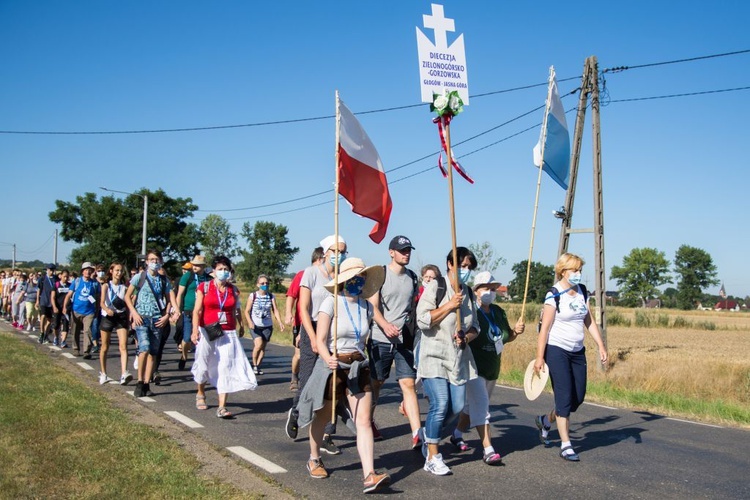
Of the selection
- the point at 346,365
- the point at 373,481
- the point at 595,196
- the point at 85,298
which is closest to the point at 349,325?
the point at 346,365

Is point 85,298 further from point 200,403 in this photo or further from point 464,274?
point 464,274

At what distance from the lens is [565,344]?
275 inches

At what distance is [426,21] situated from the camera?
6898 millimetres

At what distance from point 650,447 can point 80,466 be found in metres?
5.36

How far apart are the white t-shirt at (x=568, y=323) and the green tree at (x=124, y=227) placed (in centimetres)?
5918

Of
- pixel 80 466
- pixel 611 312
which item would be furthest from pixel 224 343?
pixel 611 312

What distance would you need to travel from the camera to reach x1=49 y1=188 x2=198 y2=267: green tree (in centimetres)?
6438

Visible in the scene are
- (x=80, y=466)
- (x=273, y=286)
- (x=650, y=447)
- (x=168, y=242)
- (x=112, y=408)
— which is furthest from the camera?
(x=273, y=286)

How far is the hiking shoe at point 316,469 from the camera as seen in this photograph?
19.6 feet

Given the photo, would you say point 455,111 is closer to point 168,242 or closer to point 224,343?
point 224,343

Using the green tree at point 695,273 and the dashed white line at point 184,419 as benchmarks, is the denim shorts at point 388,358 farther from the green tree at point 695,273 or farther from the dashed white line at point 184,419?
the green tree at point 695,273

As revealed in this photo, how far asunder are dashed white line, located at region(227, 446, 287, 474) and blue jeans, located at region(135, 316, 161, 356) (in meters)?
3.41

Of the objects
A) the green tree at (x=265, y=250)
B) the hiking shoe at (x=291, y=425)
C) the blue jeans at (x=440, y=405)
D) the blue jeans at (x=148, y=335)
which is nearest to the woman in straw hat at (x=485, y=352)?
the blue jeans at (x=440, y=405)

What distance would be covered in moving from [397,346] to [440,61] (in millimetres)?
2745
